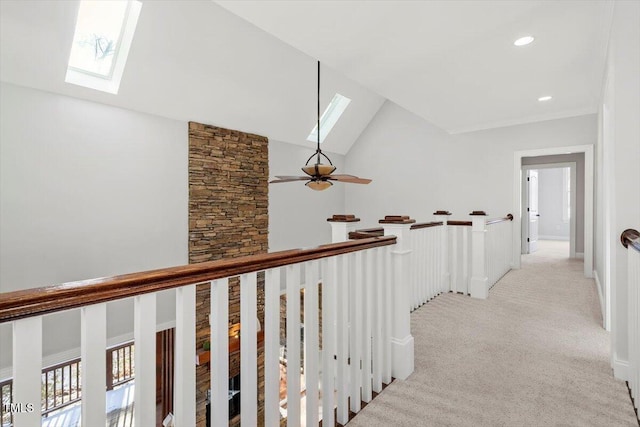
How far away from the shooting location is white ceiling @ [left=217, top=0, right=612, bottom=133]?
88.1 inches

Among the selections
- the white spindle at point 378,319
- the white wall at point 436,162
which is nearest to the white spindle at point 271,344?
the white spindle at point 378,319

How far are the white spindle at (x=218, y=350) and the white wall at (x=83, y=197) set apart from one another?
3.44 meters

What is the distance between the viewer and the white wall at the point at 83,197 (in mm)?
3270

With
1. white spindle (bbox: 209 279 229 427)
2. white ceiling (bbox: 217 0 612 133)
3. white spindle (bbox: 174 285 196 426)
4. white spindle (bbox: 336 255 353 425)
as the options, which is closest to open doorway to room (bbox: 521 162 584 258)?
white ceiling (bbox: 217 0 612 133)

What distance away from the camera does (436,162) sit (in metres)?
6.05

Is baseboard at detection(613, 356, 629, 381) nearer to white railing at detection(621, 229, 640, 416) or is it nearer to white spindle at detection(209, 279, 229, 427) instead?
white railing at detection(621, 229, 640, 416)

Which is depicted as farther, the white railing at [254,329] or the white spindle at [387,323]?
the white spindle at [387,323]

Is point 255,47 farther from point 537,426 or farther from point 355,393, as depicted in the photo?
point 537,426

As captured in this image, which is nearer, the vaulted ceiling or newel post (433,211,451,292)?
the vaulted ceiling

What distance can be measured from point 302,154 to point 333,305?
5251 millimetres

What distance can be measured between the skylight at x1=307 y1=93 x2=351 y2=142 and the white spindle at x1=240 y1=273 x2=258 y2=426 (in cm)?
560

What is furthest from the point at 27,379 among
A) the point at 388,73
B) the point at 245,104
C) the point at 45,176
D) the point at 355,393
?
the point at 245,104

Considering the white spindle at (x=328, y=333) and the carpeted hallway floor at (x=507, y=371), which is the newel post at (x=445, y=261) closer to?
the carpeted hallway floor at (x=507, y=371)

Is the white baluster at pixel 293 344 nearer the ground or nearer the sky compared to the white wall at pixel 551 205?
nearer the ground
